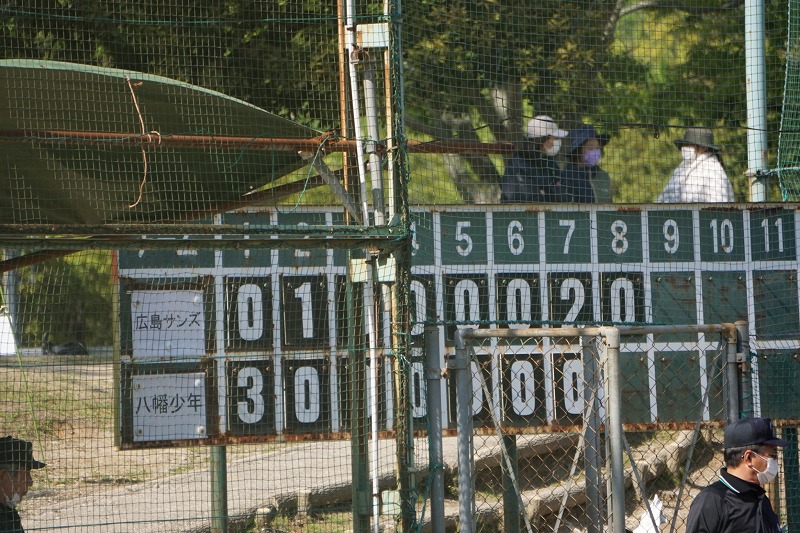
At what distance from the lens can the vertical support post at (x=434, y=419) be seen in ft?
16.7

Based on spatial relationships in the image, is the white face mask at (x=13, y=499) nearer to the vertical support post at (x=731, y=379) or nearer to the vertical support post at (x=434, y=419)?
the vertical support post at (x=434, y=419)

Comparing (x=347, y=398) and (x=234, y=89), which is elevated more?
(x=234, y=89)

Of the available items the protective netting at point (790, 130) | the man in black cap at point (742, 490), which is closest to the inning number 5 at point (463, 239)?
the man in black cap at point (742, 490)

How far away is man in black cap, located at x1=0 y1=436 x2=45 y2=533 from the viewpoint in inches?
202

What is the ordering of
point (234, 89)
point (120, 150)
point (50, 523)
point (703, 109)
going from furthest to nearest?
point (703, 109), point (234, 89), point (50, 523), point (120, 150)

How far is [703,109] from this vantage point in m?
11.8

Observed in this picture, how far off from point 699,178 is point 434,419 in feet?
13.0

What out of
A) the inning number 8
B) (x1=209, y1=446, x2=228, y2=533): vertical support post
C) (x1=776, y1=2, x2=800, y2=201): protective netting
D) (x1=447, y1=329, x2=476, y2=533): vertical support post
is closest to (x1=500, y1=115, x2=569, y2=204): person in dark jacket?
the inning number 8

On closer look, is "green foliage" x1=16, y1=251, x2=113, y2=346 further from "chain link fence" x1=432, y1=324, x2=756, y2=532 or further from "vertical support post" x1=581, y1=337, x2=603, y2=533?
"vertical support post" x1=581, y1=337, x2=603, y2=533

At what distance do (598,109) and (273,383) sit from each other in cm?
745

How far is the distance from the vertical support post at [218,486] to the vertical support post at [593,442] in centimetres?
247

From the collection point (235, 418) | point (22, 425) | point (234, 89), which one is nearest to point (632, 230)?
point (235, 418)

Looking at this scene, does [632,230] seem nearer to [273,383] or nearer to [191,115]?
[273,383]

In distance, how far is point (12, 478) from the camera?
5.23 m
